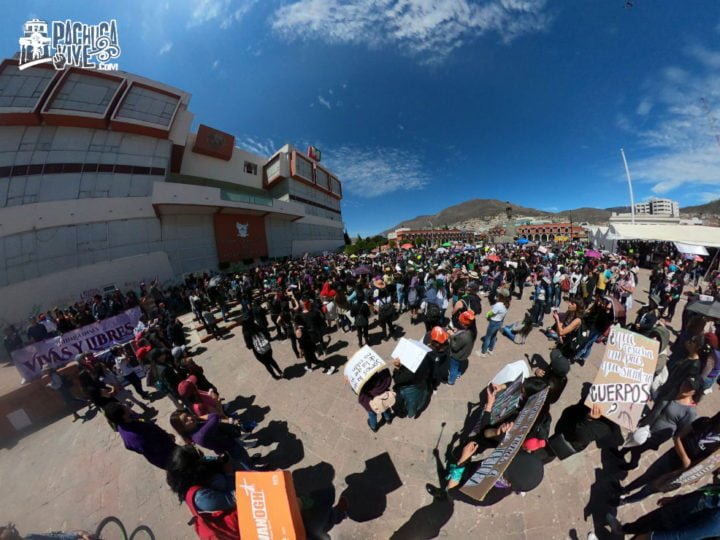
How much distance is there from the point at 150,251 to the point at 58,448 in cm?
1858

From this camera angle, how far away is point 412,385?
404 cm

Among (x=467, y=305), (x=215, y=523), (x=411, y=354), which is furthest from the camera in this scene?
(x=467, y=305)

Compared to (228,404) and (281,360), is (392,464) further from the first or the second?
(281,360)

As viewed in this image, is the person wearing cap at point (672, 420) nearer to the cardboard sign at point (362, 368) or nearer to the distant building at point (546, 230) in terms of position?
the cardboard sign at point (362, 368)

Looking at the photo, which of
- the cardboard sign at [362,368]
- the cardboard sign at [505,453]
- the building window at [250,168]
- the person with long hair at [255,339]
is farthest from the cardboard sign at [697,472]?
the building window at [250,168]

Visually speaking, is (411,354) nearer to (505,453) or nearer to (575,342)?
(505,453)

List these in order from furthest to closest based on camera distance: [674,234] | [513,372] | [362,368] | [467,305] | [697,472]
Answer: [674,234], [467,305], [362,368], [513,372], [697,472]

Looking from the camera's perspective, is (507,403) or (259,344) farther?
(259,344)

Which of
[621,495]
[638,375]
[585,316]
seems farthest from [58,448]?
[585,316]

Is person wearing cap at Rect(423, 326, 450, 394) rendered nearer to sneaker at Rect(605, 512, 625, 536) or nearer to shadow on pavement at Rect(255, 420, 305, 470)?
sneaker at Rect(605, 512, 625, 536)

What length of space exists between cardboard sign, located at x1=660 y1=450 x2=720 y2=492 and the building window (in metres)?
37.4

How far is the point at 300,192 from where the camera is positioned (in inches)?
1412

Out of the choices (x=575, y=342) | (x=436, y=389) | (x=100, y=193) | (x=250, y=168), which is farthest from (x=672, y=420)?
(x=250, y=168)

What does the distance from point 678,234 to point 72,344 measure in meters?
38.3
